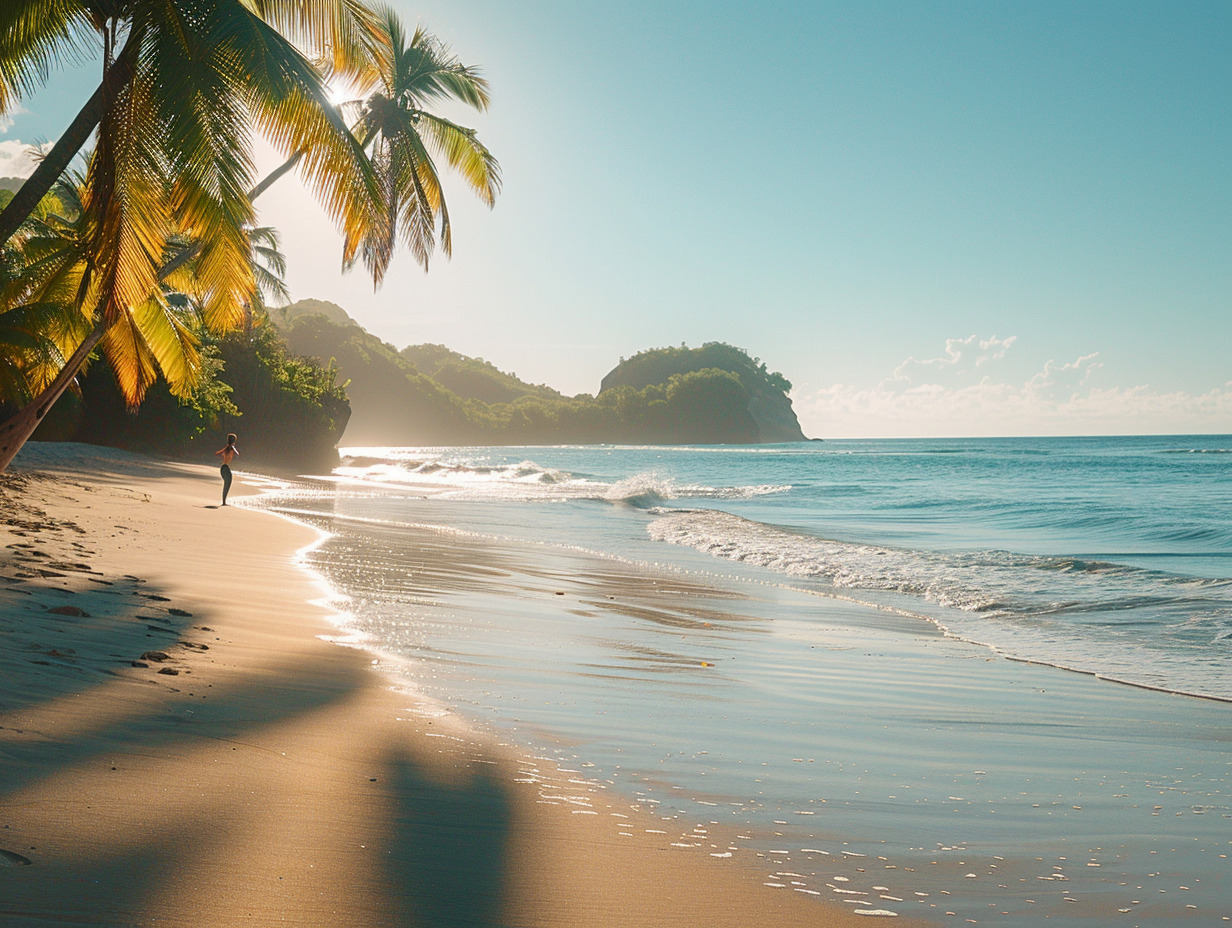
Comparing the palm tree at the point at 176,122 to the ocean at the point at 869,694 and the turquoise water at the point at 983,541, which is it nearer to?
the ocean at the point at 869,694

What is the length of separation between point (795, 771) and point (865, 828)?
23.6 inches

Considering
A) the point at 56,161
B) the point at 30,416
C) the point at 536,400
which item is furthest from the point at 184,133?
the point at 536,400

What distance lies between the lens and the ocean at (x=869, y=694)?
2787 millimetres

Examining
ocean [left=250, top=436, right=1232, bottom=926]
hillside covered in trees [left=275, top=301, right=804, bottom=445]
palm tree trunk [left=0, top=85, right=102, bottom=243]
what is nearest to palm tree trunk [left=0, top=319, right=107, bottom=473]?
palm tree trunk [left=0, top=85, right=102, bottom=243]

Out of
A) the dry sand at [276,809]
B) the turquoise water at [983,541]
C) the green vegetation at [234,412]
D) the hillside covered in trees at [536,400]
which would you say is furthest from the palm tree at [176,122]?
the hillside covered in trees at [536,400]

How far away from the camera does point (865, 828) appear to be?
2.98 metres

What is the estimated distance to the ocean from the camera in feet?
9.14

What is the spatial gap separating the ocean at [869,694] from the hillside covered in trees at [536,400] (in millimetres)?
99310

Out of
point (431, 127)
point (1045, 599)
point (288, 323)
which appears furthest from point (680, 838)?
point (288, 323)

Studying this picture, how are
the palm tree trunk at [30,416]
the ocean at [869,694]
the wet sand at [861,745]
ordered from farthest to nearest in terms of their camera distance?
the palm tree trunk at [30,416], the ocean at [869,694], the wet sand at [861,745]

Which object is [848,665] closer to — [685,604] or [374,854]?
[685,604]

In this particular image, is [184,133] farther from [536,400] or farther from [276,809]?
[536,400]

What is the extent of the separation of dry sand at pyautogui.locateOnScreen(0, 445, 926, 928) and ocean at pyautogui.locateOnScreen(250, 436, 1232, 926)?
32cm

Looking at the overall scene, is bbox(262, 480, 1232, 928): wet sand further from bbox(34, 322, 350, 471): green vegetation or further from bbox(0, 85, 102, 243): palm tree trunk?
bbox(34, 322, 350, 471): green vegetation
